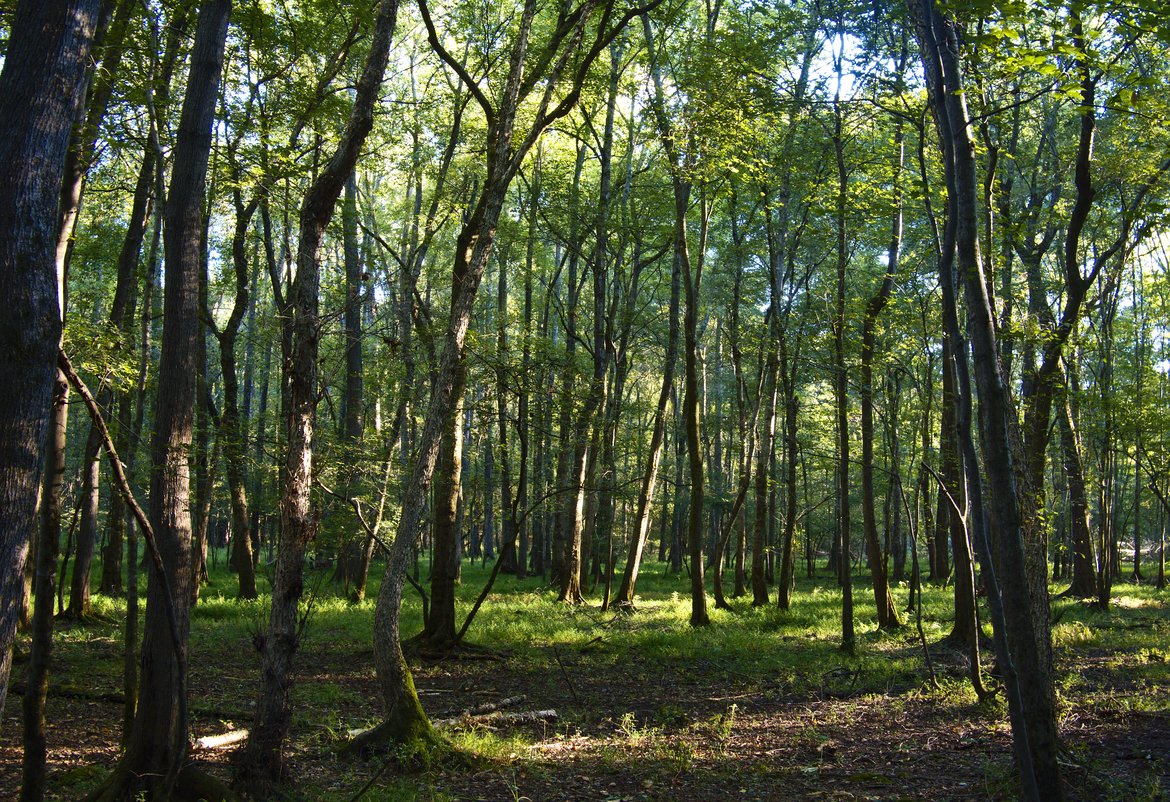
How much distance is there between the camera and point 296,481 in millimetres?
5594

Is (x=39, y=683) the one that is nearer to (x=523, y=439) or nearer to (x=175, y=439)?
(x=175, y=439)

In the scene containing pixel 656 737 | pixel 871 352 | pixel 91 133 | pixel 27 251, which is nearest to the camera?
pixel 27 251

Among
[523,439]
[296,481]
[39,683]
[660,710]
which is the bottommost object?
[660,710]

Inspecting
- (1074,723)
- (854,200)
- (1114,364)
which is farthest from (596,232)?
(1114,364)

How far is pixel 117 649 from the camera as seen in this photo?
1110 centimetres

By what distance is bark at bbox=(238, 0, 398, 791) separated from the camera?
5457mm

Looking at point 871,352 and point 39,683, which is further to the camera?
point 871,352

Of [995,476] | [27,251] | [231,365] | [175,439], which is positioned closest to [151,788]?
[175,439]

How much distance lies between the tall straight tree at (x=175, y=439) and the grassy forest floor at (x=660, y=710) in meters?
0.70

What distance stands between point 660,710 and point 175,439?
20.1 ft

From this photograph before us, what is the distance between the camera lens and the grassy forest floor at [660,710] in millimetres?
6055

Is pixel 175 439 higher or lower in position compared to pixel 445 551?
higher

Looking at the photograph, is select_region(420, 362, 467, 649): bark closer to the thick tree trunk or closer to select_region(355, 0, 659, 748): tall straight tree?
select_region(355, 0, 659, 748): tall straight tree

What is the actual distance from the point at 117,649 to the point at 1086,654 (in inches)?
595
